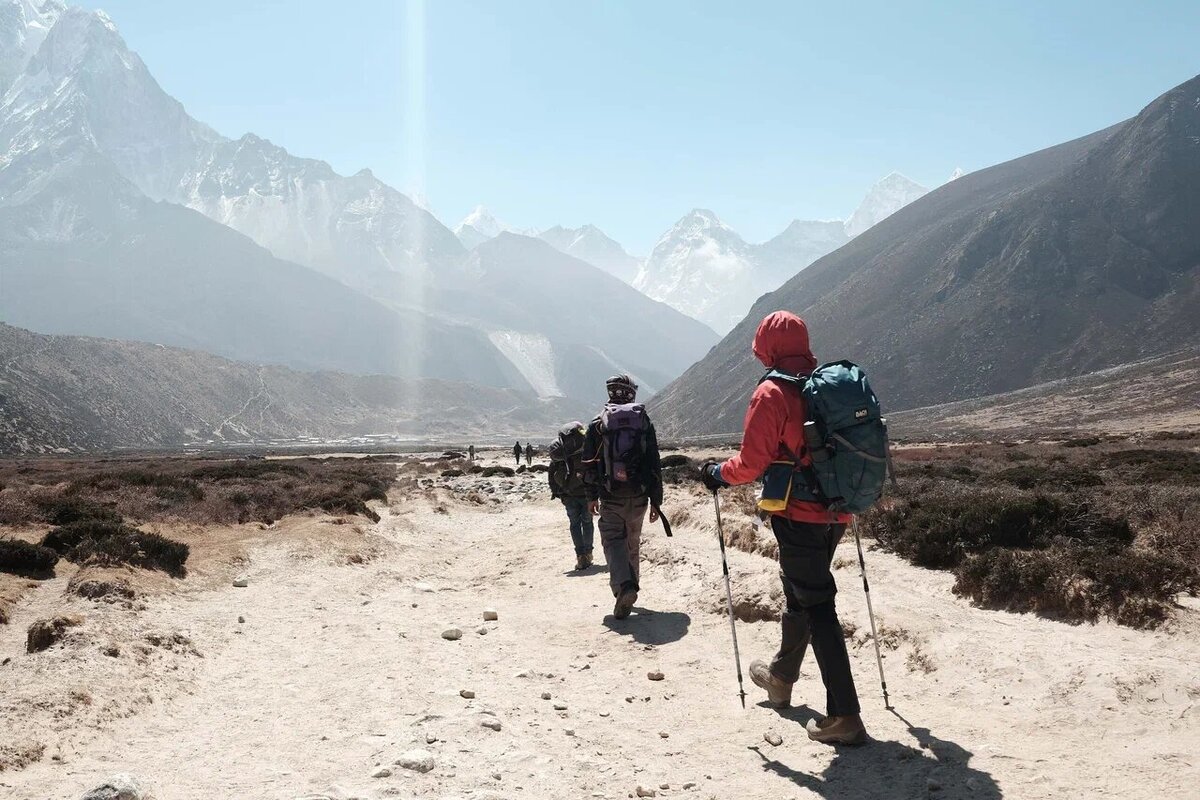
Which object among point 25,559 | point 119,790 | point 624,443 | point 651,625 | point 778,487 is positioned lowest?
point 651,625

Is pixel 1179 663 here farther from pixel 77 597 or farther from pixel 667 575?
pixel 77 597

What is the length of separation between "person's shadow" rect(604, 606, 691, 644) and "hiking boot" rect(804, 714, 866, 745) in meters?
3.10

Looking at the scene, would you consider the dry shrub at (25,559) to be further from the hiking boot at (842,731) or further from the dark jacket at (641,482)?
the hiking boot at (842,731)

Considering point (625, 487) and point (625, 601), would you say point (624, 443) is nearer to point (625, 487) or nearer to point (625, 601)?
point (625, 487)

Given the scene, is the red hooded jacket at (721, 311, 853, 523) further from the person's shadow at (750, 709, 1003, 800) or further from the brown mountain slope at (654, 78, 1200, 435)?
the brown mountain slope at (654, 78, 1200, 435)

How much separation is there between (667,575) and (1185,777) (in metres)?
7.22

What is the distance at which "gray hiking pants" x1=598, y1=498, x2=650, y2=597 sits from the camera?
8.93 metres

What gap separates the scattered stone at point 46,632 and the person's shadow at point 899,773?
6.57 m

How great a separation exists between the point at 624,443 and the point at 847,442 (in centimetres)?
418

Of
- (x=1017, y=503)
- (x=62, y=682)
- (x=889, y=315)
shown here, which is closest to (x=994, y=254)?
(x=889, y=315)

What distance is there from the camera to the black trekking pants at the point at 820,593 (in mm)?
5039

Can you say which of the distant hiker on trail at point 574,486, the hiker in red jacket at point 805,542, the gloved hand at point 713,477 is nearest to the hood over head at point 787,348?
the hiker in red jacket at point 805,542

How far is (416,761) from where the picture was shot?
495cm

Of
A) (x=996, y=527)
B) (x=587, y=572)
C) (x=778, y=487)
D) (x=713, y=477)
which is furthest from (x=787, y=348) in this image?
(x=587, y=572)
